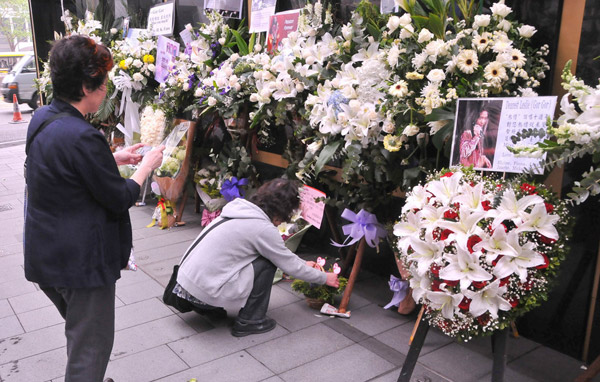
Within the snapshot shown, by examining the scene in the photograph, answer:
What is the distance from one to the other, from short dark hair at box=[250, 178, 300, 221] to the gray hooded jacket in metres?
0.06

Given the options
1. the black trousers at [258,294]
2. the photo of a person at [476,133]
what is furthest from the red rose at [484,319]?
the black trousers at [258,294]

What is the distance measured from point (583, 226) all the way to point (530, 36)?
108 cm

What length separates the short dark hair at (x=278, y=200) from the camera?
3.37 meters

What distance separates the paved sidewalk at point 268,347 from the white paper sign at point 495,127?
1.23m

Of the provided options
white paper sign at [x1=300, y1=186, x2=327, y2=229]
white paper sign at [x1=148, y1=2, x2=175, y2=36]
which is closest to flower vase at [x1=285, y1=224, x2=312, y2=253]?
white paper sign at [x1=300, y1=186, x2=327, y2=229]

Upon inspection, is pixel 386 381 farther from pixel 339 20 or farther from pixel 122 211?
pixel 339 20

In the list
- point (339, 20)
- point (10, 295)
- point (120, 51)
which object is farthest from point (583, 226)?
point (120, 51)

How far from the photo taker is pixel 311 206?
3.97 m

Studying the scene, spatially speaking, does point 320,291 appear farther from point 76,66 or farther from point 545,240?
point 76,66

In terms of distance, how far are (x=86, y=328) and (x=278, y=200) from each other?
1.44 m

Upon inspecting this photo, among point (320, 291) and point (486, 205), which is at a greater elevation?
point (486, 205)

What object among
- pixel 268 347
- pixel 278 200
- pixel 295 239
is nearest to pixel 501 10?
pixel 278 200

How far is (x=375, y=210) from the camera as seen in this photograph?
11.9 ft

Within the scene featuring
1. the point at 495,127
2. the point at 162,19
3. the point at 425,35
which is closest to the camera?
the point at 495,127
